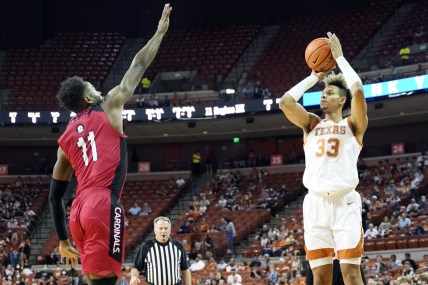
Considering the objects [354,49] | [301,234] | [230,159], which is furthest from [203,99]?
[301,234]

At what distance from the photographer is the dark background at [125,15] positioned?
37562 mm

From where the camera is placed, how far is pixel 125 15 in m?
39.2

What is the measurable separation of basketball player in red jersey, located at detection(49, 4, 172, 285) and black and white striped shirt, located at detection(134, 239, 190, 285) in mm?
3162

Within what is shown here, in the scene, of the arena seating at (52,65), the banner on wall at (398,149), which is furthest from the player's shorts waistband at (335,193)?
the arena seating at (52,65)

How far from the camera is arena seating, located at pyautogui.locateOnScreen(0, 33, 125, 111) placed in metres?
33.6

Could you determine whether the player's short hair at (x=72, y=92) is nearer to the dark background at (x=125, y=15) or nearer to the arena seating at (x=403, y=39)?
the arena seating at (x=403, y=39)

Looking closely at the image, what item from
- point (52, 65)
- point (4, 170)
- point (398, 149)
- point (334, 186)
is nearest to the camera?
point (334, 186)

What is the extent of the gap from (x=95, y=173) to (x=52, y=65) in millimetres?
31032

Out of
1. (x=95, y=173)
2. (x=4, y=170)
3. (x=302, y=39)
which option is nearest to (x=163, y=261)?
(x=95, y=173)

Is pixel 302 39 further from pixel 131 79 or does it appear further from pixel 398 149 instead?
pixel 131 79

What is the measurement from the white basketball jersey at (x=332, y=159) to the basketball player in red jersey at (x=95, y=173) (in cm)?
194

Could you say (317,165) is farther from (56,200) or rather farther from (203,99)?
(203,99)

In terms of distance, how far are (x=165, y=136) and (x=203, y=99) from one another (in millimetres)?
4188

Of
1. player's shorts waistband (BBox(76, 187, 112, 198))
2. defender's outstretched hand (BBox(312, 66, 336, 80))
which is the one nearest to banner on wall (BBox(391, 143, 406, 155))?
defender's outstretched hand (BBox(312, 66, 336, 80))
